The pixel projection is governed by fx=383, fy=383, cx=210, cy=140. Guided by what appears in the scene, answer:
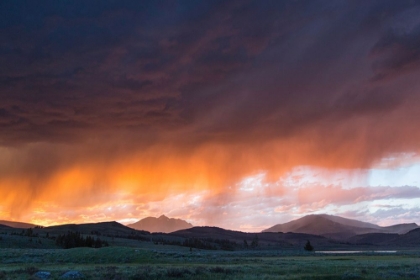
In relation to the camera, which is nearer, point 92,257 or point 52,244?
point 92,257

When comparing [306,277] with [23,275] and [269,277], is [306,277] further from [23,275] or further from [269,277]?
[23,275]

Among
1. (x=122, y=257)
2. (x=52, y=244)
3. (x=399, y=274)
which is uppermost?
(x=52, y=244)

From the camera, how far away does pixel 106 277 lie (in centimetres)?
3253

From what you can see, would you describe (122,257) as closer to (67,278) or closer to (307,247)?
(67,278)

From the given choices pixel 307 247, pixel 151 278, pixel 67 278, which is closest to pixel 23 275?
pixel 67 278

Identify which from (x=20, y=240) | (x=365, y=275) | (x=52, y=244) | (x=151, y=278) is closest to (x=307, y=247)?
(x=52, y=244)

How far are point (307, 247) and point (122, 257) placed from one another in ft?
277

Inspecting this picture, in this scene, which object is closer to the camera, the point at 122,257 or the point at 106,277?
the point at 106,277

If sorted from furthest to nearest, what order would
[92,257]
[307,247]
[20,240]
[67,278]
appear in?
[307,247] → [20,240] → [92,257] → [67,278]

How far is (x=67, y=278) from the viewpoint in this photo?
105ft

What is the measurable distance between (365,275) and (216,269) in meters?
14.2

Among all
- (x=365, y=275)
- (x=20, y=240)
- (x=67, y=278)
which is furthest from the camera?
(x=20, y=240)

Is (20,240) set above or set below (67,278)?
above

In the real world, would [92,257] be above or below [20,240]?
below
